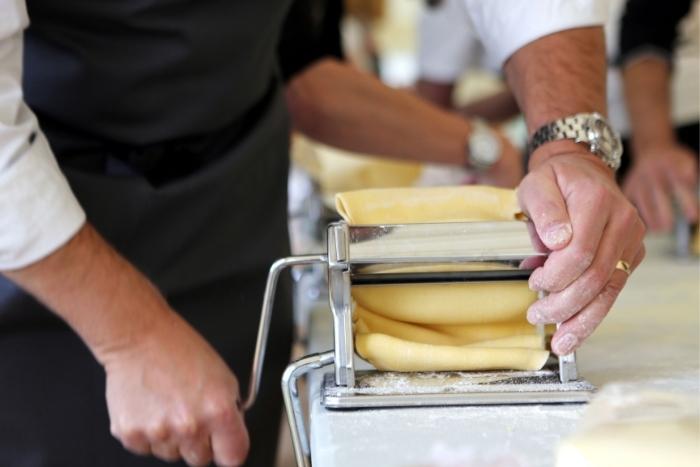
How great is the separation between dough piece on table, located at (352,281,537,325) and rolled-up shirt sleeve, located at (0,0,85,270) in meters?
0.22

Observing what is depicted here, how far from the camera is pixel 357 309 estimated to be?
0.76m

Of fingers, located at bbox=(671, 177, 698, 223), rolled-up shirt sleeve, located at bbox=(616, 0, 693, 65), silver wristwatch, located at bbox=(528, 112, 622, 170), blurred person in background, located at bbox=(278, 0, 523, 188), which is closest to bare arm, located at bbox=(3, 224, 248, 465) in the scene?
silver wristwatch, located at bbox=(528, 112, 622, 170)

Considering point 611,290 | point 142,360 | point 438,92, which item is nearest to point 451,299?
point 611,290

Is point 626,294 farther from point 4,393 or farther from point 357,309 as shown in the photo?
point 4,393

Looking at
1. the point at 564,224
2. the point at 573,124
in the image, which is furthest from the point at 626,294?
the point at 564,224

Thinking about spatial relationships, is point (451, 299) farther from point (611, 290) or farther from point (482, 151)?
point (482, 151)

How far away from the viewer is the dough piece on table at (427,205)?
29.5 inches

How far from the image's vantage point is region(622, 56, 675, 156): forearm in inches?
72.5

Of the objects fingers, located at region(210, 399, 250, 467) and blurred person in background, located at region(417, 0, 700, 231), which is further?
blurred person in background, located at region(417, 0, 700, 231)

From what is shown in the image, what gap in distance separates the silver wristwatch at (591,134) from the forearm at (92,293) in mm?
362

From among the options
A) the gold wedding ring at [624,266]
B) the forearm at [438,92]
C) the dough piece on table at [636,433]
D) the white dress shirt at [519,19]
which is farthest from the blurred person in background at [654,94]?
the dough piece on table at [636,433]

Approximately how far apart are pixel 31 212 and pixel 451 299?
1.02ft

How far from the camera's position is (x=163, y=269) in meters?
1.02

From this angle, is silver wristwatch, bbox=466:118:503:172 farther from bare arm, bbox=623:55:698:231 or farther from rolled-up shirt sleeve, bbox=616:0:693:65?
rolled-up shirt sleeve, bbox=616:0:693:65
